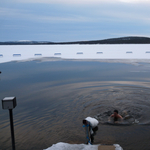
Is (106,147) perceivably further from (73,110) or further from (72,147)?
(73,110)

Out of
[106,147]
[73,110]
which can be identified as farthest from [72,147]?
[73,110]

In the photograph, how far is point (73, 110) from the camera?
8602 mm

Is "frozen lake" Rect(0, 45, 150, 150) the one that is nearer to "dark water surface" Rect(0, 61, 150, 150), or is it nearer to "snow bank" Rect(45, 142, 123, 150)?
"dark water surface" Rect(0, 61, 150, 150)

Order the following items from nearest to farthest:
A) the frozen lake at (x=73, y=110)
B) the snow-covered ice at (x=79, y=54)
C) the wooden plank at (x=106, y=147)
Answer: the wooden plank at (x=106, y=147) < the frozen lake at (x=73, y=110) < the snow-covered ice at (x=79, y=54)

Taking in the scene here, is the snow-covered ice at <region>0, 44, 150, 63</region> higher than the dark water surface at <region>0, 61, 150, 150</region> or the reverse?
higher

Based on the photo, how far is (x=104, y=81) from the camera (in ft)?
44.2

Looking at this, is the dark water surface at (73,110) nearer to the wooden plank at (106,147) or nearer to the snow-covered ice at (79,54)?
the wooden plank at (106,147)

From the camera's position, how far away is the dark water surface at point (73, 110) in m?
6.19

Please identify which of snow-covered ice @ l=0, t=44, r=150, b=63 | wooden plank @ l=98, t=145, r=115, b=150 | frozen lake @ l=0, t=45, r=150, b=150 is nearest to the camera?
wooden plank @ l=98, t=145, r=115, b=150

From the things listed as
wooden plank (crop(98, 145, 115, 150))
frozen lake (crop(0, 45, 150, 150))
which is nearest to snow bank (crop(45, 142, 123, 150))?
wooden plank (crop(98, 145, 115, 150))

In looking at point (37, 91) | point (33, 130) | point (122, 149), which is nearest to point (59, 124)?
point (33, 130)

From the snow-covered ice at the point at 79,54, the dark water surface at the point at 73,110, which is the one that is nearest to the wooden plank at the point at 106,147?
the dark water surface at the point at 73,110

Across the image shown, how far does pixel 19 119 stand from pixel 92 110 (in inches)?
123

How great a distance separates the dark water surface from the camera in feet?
20.3
